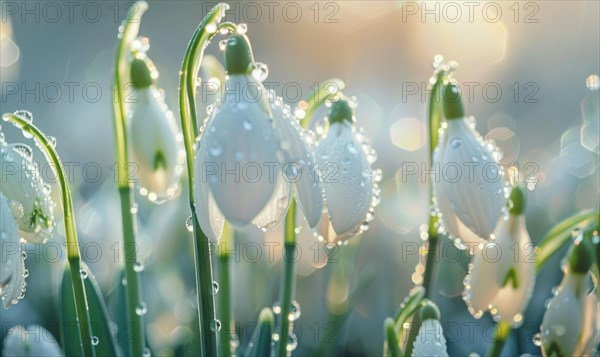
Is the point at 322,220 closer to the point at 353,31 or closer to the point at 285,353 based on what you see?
the point at 285,353

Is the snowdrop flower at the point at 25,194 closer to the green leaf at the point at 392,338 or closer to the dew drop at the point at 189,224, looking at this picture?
the dew drop at the point at 189,224

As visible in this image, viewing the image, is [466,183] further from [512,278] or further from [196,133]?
[196,133]

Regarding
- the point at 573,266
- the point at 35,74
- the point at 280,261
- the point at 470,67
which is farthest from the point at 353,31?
the point at 573,266

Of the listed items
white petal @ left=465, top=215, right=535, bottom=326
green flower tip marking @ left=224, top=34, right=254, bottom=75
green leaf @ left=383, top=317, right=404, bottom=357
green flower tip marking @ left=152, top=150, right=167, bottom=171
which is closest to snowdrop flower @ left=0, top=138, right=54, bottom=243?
green flower tip marking @ left=152, top=150, right=167, bottom=171

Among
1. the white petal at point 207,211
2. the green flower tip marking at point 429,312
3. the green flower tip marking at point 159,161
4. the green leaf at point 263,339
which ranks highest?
the green flower tip marking at point 159,161

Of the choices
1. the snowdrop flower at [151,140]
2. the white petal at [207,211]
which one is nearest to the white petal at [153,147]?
the snowdrop flower at [151,140]

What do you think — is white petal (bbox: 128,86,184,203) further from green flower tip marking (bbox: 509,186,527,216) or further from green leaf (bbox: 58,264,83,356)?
green flower tip marking (bbox: 509,186,527,216)
